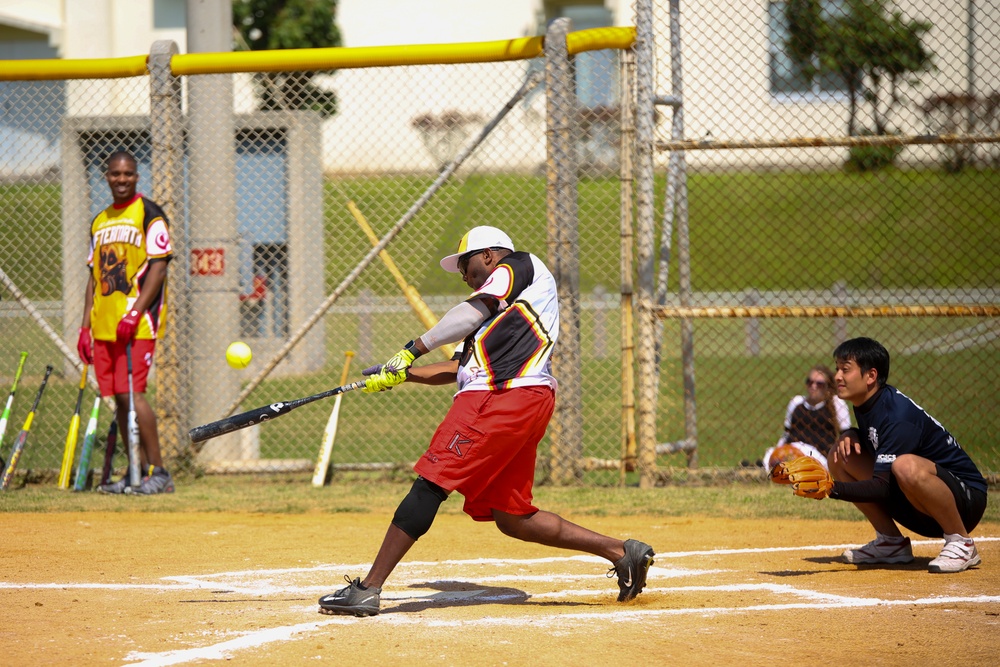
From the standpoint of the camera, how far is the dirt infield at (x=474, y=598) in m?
4.18

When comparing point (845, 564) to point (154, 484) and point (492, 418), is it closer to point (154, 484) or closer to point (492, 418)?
point (492, 418)

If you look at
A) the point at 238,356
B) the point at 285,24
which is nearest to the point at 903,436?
Answer: the point at 238,356

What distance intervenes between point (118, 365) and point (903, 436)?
5532 millimetres

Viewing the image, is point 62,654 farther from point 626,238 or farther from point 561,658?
point 626,238

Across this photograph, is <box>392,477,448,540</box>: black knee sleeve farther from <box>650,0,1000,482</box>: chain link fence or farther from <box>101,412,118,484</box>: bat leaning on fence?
<box>101,412,118,484</box>: bat leaning on fence

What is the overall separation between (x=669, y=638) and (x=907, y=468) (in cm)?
185

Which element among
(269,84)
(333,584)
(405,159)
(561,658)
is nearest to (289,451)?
(269,84)

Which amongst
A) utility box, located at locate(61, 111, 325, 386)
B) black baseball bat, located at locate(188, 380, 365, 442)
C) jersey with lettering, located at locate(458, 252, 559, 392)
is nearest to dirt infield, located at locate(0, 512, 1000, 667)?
black baseball bat, located at locate(188, 380, 365, 442)

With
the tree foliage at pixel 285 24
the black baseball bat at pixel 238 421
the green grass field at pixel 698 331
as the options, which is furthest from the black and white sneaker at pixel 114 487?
the tree foliage at pixel 285 24

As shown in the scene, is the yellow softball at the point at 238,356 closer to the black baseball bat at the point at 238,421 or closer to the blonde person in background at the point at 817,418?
the black baseball bat at the point at 238,421

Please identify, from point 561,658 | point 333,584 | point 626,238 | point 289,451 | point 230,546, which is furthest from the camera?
point 289,451

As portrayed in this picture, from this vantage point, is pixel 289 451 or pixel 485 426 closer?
pixel 485 426

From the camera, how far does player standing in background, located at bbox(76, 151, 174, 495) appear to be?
797 centimetres

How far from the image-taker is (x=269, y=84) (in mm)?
9477
